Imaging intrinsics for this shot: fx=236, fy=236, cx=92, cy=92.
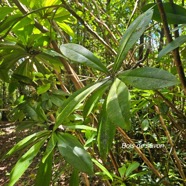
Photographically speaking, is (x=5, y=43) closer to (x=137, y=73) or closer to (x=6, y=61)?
(x=6, y=61)

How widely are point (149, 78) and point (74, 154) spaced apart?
0.24 m

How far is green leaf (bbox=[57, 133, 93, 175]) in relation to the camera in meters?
0.47

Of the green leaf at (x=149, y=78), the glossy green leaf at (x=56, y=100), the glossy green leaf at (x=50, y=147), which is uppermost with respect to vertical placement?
the green leaf at (x=149, y=78)

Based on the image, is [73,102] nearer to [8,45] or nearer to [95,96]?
[95,96]

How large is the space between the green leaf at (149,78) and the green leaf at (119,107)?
2cm

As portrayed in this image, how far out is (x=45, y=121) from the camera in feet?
2.26

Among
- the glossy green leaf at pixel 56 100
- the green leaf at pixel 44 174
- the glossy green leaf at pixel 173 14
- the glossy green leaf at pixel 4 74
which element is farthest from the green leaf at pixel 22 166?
the glossy green leaf at pixel 173 14

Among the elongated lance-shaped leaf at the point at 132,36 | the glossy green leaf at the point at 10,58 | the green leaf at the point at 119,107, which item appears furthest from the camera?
the glossy green leaf at the point at 10,58

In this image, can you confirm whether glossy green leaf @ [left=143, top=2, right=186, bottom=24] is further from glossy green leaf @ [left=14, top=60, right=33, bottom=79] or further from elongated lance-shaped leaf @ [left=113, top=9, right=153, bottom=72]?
glossy green leaf @ [left=14, top=60, right=33, bottom=79]

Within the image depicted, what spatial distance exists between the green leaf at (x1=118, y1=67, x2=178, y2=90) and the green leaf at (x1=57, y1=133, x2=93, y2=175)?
0.64 ft

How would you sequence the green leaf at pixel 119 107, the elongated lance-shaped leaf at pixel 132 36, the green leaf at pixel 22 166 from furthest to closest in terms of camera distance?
the green leaf at pixel 22 166, the elongated lance-shaped leaf at pixel 132 36, the green leaf at pixel 119 107

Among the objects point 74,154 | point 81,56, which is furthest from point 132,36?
point 74,154

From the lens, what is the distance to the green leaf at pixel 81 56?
46cm

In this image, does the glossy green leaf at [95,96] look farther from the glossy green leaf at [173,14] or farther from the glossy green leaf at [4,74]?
the glossy green leaf at [4,74]
